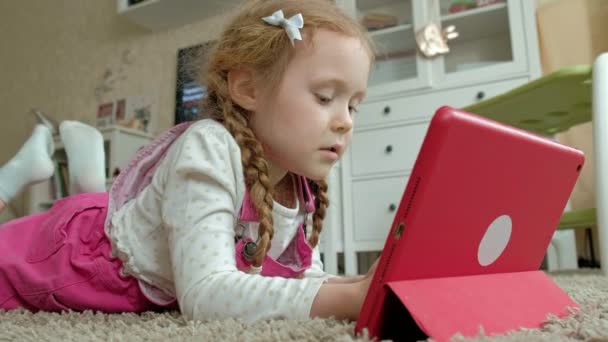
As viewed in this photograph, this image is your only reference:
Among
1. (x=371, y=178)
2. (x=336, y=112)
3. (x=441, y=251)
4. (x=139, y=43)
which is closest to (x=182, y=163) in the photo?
(x=336, y=112)

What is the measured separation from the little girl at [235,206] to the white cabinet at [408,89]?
3.28 feet

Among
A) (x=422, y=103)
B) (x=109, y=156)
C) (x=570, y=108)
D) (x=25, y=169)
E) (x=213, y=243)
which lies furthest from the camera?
(x=109, y=156)

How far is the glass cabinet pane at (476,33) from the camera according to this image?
1.72 m

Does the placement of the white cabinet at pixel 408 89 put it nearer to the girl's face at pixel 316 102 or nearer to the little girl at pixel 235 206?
the little girl at pixel 235 206

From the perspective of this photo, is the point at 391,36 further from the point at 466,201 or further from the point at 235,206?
the point at 466,201

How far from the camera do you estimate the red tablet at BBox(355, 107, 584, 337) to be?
328mm

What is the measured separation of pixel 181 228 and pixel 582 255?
5.04 feet

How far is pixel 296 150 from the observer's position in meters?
0.60

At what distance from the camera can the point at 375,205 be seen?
69.2 inches

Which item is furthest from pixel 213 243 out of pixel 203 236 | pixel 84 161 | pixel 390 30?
pixel 390 30

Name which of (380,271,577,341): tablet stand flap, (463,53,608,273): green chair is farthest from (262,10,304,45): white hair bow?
(463,53,608,273): green chair

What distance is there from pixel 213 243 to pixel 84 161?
0.69m

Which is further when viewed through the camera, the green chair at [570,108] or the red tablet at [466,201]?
the green chair at [570,108]

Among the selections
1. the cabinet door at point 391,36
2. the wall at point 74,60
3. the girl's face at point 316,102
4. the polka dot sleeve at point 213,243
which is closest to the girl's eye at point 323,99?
the girl's face at point 316,102
